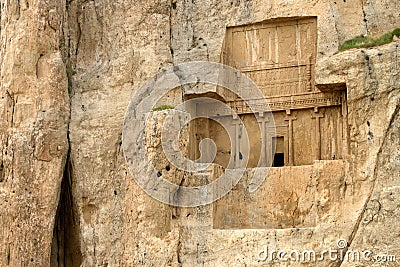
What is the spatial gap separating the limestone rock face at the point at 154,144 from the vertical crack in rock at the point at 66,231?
33mm

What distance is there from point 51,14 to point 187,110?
151 inches

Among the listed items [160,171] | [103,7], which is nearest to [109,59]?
[103,7]

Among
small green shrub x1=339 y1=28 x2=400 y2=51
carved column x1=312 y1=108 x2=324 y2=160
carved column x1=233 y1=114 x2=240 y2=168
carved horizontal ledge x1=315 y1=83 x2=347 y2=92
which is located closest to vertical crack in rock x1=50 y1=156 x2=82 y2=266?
carved column x1=233 y1=114 x2=240 y2=168

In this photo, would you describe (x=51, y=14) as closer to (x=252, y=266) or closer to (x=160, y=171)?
(x=160, y=171)

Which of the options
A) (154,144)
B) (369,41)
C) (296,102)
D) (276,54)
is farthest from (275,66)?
(154,144)

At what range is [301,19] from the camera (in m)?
19.2

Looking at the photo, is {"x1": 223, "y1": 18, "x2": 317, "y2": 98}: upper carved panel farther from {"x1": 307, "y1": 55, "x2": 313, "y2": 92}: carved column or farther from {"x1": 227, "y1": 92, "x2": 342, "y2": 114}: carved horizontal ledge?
{"x1": 227, "y1": 92, "x2": 342, "y2": 114}: carved horizontal ledge

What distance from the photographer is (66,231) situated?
1964cm

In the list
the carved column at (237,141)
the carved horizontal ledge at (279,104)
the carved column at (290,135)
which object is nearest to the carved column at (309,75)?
the carved horizontal ledge at (279,104)

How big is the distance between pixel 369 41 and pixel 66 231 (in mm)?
8052

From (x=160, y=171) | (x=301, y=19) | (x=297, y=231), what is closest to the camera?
(x=297, y=231)

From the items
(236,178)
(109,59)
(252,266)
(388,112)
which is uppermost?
(109,59)

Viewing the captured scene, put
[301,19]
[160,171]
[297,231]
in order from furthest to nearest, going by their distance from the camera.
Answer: [301,19] → [160,171] → [297,231]

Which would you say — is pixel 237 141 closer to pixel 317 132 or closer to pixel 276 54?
pixel 317 132
